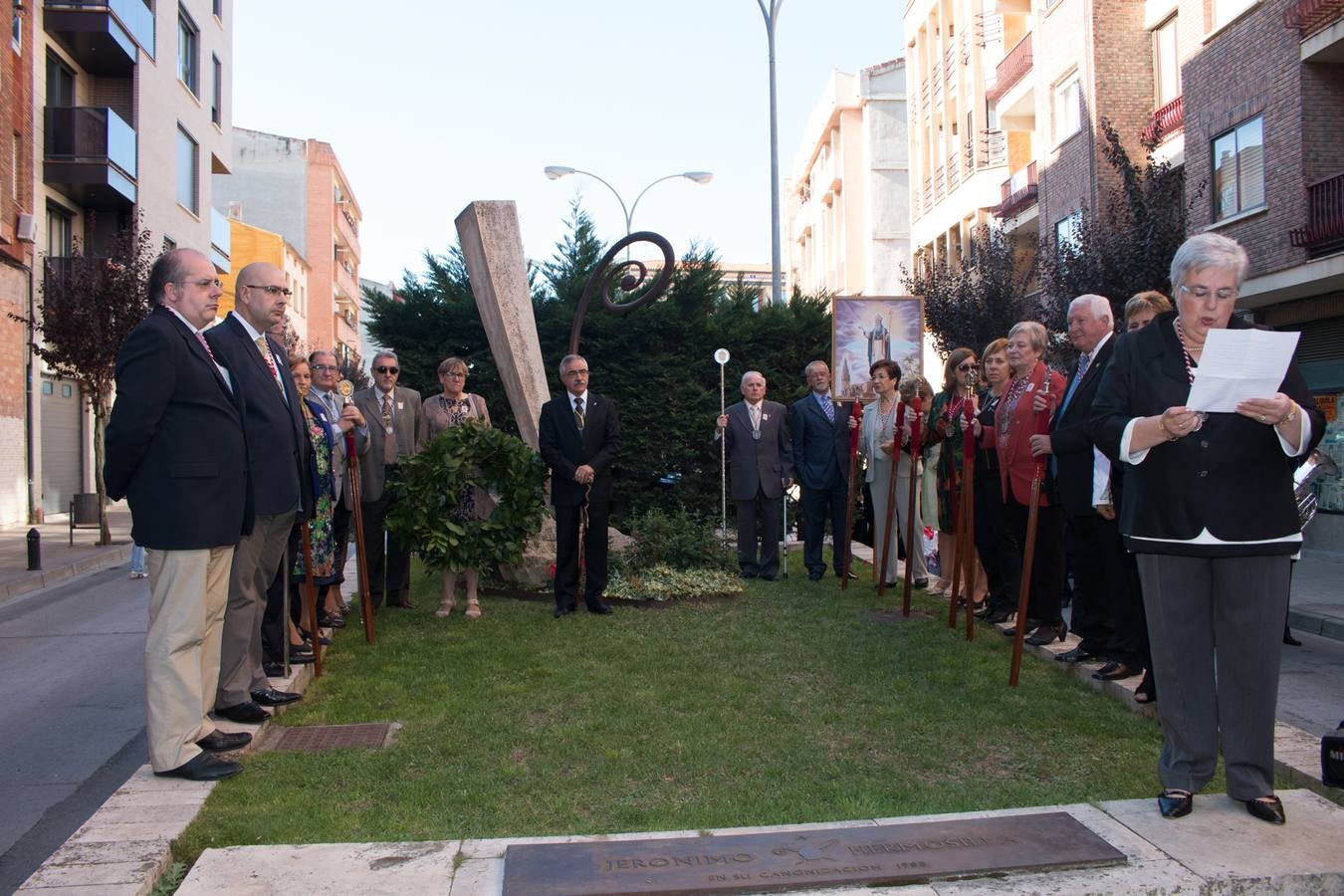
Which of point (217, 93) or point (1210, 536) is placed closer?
point (1210, 536)

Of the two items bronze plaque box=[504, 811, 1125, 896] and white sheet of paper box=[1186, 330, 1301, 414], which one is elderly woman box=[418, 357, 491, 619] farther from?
white sheet of paper box=[1186, 330, 1301, 414]

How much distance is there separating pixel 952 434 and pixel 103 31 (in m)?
23.3

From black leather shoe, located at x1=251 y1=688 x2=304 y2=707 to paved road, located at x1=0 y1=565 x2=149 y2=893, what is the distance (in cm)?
61

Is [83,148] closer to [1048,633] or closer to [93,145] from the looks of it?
[93,145]

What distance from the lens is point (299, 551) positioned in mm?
7523

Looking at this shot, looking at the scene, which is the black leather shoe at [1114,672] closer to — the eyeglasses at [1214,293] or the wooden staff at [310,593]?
the eyeglasses at [1214,293]

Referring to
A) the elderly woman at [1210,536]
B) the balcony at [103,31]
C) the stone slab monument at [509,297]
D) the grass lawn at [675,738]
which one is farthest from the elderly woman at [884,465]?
the balcony at [103,31]

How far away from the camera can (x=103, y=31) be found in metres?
24.9

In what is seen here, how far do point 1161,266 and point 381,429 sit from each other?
518 inches

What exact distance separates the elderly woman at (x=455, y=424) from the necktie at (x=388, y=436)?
0.27 meters

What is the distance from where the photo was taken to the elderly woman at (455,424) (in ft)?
30.5

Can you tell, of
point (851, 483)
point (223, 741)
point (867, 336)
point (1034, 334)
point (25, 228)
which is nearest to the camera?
point (223, 741)

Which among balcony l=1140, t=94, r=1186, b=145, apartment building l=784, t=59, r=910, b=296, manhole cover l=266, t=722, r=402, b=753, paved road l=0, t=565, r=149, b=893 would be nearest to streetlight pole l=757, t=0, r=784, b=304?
balcony l=1140, t=94, r=1186, b=145

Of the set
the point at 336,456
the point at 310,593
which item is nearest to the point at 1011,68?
the point at 336,456
